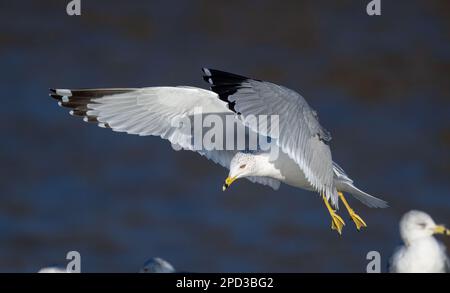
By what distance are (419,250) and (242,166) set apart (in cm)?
82

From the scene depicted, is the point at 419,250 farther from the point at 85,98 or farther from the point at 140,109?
the point at 85,98

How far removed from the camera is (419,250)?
4676 mm

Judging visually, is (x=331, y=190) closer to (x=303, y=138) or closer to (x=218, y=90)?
(x=303, y=138)

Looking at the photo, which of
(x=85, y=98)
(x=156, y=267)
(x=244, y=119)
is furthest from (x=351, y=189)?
(x=85, y=98)

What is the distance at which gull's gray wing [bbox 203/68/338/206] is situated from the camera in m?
4.25

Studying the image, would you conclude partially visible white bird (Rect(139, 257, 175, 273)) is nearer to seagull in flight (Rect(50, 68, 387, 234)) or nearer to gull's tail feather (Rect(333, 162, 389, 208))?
seagull in flight (Rect(50, 68, 387, 234))

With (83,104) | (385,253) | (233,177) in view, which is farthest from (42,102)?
(233,177)

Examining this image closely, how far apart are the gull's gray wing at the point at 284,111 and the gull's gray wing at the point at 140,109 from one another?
1.57ft

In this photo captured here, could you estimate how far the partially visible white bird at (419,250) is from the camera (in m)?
4.66

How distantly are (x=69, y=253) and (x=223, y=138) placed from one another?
85.7 inches

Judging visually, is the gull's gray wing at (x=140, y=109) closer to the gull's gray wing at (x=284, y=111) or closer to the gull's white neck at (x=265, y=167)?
the gull's white neck at (x=265, y=167)

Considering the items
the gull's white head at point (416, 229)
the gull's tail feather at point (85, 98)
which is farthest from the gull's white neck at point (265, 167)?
the gull's tail feather at point (85, 98)

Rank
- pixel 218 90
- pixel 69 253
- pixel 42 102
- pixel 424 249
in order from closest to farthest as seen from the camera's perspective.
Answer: pixel 218 90
pixel 424 249
pixel 69 253
pixel 42 102
